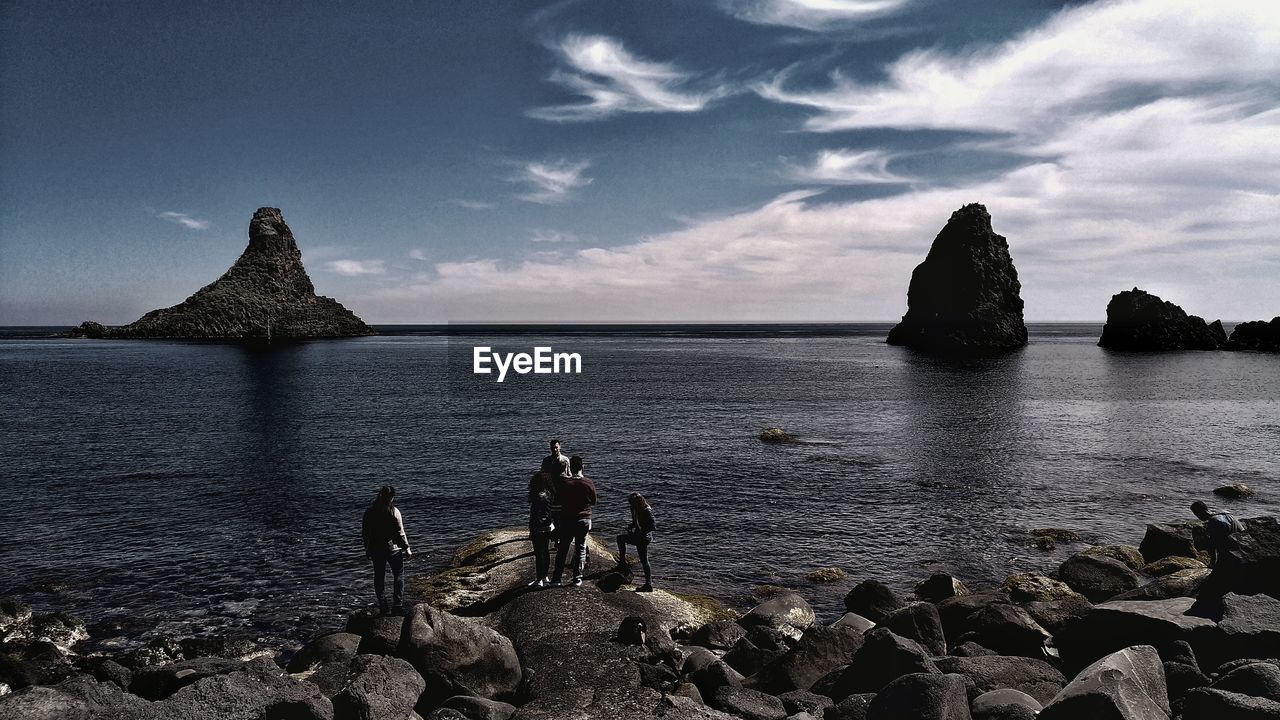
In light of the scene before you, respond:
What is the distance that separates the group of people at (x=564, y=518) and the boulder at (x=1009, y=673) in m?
6.95

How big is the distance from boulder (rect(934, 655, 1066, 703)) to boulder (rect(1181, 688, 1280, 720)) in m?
1.87

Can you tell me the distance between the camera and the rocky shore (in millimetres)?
9875

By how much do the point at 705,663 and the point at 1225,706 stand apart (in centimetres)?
751

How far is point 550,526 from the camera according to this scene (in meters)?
16.8

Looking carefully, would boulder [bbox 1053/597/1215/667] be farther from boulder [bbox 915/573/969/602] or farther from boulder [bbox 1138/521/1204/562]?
boulder [bbox 1138/521/1204/562]

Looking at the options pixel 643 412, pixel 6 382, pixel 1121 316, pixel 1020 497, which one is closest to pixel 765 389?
pixel 643 412

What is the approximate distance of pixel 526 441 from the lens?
1924 inches

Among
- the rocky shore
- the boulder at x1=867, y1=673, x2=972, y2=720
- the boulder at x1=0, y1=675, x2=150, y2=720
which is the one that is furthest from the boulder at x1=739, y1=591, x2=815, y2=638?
the boulder at x1=0, y1=675, x2=150, y2=720

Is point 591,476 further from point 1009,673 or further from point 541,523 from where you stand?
point 1009,673

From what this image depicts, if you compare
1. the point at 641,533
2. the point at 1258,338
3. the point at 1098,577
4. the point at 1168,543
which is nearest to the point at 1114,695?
the point at 641,533

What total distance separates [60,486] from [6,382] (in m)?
83.7

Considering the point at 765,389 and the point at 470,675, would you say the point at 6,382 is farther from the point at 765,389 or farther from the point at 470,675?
the point at 470,675

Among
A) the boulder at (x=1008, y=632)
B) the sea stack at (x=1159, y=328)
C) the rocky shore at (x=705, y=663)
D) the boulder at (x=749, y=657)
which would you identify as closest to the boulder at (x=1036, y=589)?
the rocky shore at (x=705, y=663)

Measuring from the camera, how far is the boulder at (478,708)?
10.4 meters
